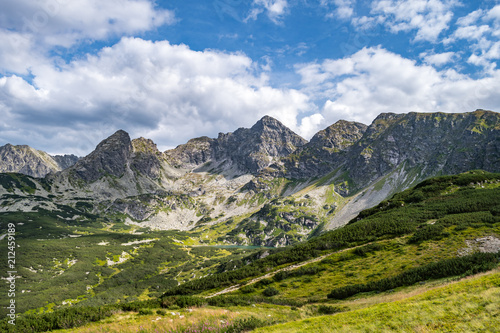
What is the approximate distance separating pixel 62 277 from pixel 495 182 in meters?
285

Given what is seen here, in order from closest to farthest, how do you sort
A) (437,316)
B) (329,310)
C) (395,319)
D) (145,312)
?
(437,316) < (395,319) < (145,312) < (329,310)

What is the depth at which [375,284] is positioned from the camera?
40.7 metres

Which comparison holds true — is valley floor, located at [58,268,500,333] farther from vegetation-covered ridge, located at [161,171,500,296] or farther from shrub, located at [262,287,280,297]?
vegetation-covered ridge, located at [161,171,500,296]

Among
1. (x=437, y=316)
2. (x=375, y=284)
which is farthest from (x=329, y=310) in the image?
(x=375, y=284)


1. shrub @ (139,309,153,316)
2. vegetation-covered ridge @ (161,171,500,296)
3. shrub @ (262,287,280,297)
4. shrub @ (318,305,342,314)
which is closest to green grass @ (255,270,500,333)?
shrub @ (318,305,342,314)

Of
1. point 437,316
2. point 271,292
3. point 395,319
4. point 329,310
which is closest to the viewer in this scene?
point 437,316

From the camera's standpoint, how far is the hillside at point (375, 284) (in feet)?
59.0

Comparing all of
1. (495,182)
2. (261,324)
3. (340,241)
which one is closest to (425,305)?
(261,324)

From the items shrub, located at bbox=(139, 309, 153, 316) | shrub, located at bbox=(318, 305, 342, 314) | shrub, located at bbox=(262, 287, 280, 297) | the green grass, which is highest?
the green grass

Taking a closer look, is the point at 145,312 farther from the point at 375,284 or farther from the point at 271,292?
the point at 375,284

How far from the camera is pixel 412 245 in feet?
196

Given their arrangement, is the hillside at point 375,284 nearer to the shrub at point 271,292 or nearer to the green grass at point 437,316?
the green grass at point 437,316

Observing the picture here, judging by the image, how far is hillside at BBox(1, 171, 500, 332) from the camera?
17984 millimetres

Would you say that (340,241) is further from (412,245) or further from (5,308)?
(5,308)
